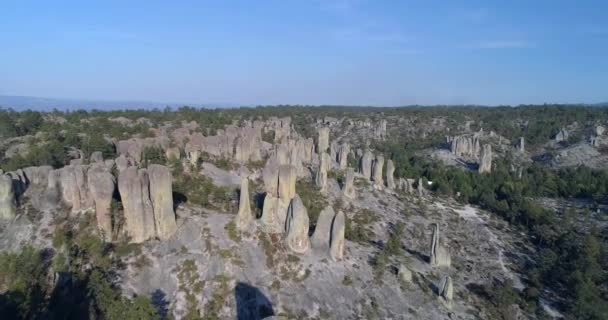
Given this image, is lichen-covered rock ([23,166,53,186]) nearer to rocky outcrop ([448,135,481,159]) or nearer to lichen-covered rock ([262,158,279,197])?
lichen-covered rock ([262,158,279,197])

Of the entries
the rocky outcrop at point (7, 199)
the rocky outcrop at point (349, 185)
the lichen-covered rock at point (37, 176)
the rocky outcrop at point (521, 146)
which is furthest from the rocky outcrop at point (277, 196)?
the rocky outcrop at point (521, 146)

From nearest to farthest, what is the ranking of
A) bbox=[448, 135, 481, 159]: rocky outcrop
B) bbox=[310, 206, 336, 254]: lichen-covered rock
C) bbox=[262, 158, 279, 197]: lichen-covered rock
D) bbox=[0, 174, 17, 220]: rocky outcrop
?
bbox=[0, 174, 17, 220]: rocky outcrop → bbox=[310, 206, 336, 254]: lichen-covered rock → bbox=[262, 158, 279, 197]: lichen-covered rock → bbox=[448, 135, 481, 159]: rocky outcrop

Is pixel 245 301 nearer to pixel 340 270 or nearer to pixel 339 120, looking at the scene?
pixel 340 270

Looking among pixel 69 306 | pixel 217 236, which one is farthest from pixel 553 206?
pixel 69 306

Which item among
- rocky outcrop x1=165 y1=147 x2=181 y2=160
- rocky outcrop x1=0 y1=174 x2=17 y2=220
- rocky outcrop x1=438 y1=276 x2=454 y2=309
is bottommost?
rocky outcrop x1=438 y1=276 x2=454 y2=309

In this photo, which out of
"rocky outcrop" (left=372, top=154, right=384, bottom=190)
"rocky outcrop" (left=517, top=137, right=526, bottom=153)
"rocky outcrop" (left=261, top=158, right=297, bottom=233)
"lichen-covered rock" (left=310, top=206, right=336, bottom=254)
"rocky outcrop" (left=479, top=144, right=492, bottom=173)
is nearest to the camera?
"lichen-covered rock" (left=310, top=206, right=336, bottom=254)

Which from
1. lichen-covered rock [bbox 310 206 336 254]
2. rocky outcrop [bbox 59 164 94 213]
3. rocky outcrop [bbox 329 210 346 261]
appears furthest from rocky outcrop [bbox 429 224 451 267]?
rocky outcrop [bbox 59 164 94 213]
